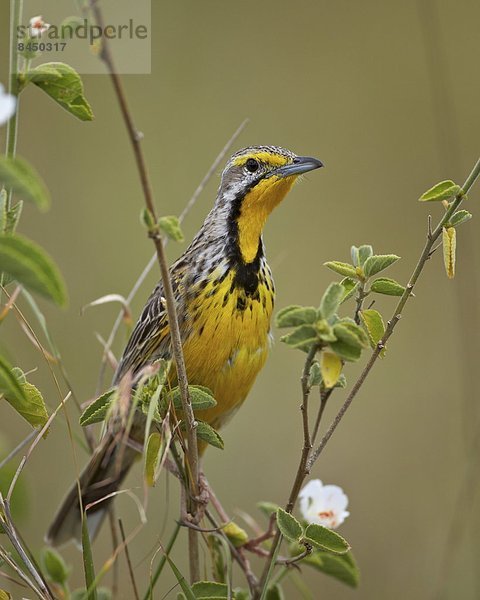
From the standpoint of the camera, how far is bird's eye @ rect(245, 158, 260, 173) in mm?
3107

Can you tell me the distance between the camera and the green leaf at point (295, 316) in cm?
163

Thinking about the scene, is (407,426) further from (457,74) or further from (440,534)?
(457,74)

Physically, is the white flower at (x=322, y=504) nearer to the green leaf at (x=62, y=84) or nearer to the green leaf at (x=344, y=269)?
the green leaf at (x=344, y=269)

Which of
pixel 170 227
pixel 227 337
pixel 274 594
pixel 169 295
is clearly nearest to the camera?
pixel 170 227

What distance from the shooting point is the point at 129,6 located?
3545mm

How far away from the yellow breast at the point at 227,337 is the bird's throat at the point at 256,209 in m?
0.13

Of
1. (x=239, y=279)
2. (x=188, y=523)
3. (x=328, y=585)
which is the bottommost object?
(x=328, y=585)

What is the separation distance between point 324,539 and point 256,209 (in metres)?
1.38

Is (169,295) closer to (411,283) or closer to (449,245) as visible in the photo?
(411,283)

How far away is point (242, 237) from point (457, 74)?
3.38 m

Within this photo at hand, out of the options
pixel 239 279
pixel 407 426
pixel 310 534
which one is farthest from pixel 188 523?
pixel 407 426

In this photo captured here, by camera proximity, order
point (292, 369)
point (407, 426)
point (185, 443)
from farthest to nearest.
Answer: point (292, 369) → point (407, 426) → point (185, 443)

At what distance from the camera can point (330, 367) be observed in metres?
1.71

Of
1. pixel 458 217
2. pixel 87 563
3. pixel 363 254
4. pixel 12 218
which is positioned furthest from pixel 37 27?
pixel 87 563
